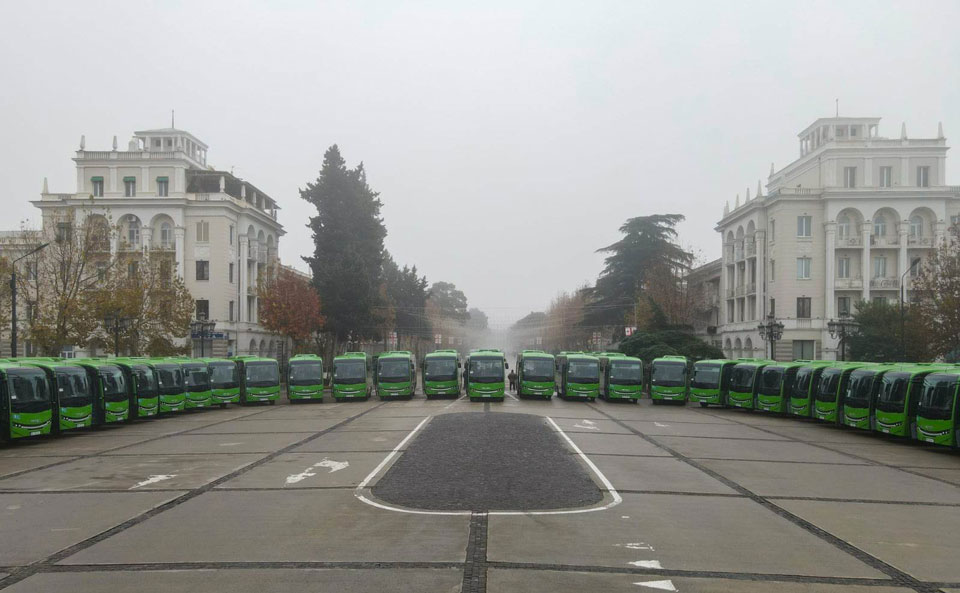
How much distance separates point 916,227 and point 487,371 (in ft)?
156

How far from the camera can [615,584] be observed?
8.73 metres

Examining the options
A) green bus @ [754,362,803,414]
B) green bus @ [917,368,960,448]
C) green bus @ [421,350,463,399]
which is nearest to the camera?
green bus @ [917,368,960,448]

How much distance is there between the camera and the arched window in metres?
69.8

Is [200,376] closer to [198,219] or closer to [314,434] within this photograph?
[314,434]

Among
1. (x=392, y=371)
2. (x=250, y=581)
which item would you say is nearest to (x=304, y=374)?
(x=392, y=371)

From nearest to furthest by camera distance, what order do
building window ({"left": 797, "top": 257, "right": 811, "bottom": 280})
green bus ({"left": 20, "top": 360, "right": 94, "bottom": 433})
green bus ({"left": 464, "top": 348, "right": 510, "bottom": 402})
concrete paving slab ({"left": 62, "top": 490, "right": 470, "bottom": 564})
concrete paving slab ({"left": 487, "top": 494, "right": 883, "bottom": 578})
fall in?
concrete paving slab ({"left": 487, "top": 494, "right": 883, "bottom": 578}) < concrete paving slab ({"left": 62, "top": 490, "right": 470, "bottom": 564}) < green bus ({"left": 20, "top": 360, "right": 94, "bottom": 433}) < green bus ({"left": 464, "top": 348, "right": 510, "bottom": 402}) < building window ({"left": 797, "top": 257, "right": 811, "bottom": 280})

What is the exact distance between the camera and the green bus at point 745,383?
3956 cm

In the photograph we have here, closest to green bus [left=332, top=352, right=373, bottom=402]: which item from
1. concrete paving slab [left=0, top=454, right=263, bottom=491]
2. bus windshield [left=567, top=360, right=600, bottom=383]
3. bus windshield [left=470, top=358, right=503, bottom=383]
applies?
bus windshield [left=470, top=358, right=503, bottom=383]

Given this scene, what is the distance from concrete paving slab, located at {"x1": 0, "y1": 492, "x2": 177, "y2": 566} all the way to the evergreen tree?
54545 millimetres

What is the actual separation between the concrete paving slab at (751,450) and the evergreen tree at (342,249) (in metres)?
46.9

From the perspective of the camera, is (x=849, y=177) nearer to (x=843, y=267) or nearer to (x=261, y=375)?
(x=843, y=267)

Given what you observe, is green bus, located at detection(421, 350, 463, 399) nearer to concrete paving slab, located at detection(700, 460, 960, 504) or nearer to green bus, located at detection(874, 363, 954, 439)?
green bus, located at detection(874, 363, 954, 439)

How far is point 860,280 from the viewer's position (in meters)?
69.9

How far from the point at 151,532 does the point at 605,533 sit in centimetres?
636
